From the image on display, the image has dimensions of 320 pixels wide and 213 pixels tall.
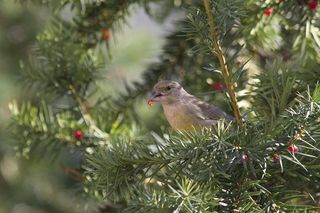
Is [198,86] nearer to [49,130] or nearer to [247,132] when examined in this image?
[49,130]

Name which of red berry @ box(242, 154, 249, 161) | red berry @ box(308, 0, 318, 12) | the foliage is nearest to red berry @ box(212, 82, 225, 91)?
the foliage

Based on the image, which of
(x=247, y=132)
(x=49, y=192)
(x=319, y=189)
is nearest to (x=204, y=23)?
(x=247, y=132)

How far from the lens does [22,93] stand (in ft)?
18.1

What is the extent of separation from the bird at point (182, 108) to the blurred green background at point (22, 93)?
1027 mm

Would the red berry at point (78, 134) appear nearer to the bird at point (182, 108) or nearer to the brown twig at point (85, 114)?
the brown twig at point (85, 114)

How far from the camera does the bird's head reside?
11.5 ft

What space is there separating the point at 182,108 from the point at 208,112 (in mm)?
215

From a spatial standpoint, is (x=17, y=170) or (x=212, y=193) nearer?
(x=212, y=193)

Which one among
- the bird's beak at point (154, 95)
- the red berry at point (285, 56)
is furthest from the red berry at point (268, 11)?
the bird's beak at point (154, 95)

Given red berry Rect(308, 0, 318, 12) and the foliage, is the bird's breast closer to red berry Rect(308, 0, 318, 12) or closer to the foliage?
the foliage

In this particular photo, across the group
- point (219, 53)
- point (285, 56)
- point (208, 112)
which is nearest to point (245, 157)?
point (219, 53)

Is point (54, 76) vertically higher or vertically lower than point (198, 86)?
higher

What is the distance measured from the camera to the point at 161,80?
360cm

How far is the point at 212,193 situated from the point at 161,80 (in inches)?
62.7
